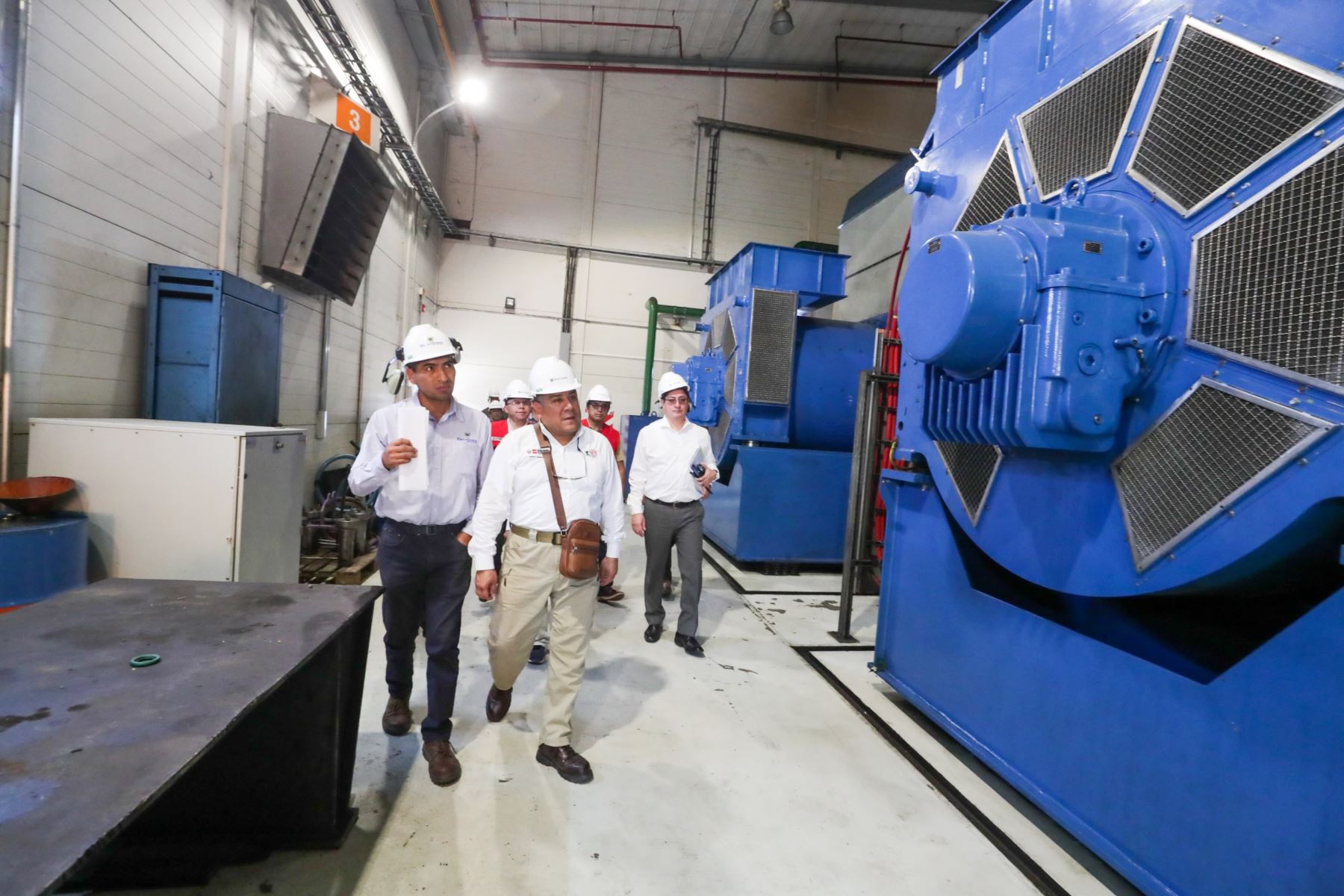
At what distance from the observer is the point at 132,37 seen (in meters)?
3.18

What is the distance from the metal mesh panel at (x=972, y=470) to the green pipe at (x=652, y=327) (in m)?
8.12

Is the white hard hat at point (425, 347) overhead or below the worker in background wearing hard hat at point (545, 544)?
overhead

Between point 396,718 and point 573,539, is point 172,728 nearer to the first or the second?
point 573,539

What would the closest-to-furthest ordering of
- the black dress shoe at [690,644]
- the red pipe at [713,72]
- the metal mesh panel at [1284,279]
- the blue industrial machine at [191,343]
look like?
the metal mesh panel at [1284,279] < the blue industrial machine at [191,343] < the black dress shoe at [690,644] < the red pipe at [713,72]

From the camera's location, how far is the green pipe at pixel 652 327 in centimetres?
1052

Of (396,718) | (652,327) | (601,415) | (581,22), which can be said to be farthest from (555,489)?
(581,22)

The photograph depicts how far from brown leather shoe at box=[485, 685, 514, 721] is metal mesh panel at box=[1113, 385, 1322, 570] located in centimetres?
242

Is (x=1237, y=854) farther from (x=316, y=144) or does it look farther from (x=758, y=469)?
(x=316, y=144)

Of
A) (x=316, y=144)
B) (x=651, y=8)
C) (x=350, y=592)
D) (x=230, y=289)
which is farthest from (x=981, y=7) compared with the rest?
(x=350, y=592)

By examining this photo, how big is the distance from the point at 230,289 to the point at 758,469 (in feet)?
13.7

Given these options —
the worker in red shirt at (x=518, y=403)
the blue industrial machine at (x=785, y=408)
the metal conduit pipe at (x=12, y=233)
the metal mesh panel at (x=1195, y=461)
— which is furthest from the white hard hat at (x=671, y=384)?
the metal conduit pipe at (x=12, y=233)

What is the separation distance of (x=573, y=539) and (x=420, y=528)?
603 millimetres

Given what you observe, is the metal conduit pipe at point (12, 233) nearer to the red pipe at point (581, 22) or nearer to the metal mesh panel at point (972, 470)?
the metal mesh panel at point (972, 470)

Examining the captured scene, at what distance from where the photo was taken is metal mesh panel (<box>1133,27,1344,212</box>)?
4.68ft
